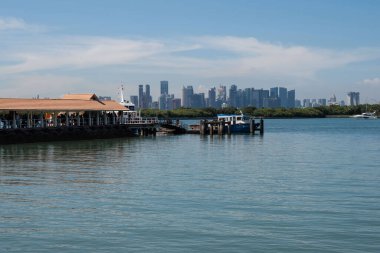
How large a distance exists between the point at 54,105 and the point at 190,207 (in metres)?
58.4

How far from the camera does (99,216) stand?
23688 millimetres

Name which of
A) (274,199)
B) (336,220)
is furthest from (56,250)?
(274,199)

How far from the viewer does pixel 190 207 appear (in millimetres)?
25469

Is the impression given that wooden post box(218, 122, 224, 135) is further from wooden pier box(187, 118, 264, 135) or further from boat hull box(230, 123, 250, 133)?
boat hull box(230, 123, 250, 133)

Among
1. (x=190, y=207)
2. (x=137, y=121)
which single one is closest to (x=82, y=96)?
(x=137, y=121)

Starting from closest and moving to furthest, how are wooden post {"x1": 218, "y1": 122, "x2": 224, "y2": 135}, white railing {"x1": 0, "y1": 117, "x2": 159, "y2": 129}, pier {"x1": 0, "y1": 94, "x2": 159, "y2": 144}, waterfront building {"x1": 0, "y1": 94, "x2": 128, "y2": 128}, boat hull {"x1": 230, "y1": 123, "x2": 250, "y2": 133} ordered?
pier {"x1": 0, "y1": 94, "x2": 159, "y2": 144}
white railing {"x1": 0, "y1": 117, "x2": 159, "y2": 129}
waterfront building {"x1": 0, "y1": 94, "x2": 128, "y2": 128}
wooden post {"x1": 218, "y1": 122, "x2": 224, "y2": 135}
boat hull {"x1": 230, "y1": 123, "x2": 250, "y2": 133}

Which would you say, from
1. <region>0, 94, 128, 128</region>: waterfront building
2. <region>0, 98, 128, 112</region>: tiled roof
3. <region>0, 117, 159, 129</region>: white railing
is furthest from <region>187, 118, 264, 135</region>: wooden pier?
<region>0, 94, 128, 128</region>: waterfront building

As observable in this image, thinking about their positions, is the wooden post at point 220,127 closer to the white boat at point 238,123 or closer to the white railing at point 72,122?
the white boat at point 238,123

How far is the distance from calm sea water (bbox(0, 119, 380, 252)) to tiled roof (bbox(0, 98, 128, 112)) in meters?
31.0

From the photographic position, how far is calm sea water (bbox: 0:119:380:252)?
64.6 ft

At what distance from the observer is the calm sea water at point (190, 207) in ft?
64.6

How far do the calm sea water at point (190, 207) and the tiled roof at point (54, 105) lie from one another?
1222 inches

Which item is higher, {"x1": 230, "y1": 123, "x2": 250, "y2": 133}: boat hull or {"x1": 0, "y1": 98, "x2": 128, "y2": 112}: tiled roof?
{"x1": 0, "y1": 98, "x2": 128, "y2": 112}: tiled roof

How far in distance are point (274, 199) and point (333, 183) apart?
6835mm
